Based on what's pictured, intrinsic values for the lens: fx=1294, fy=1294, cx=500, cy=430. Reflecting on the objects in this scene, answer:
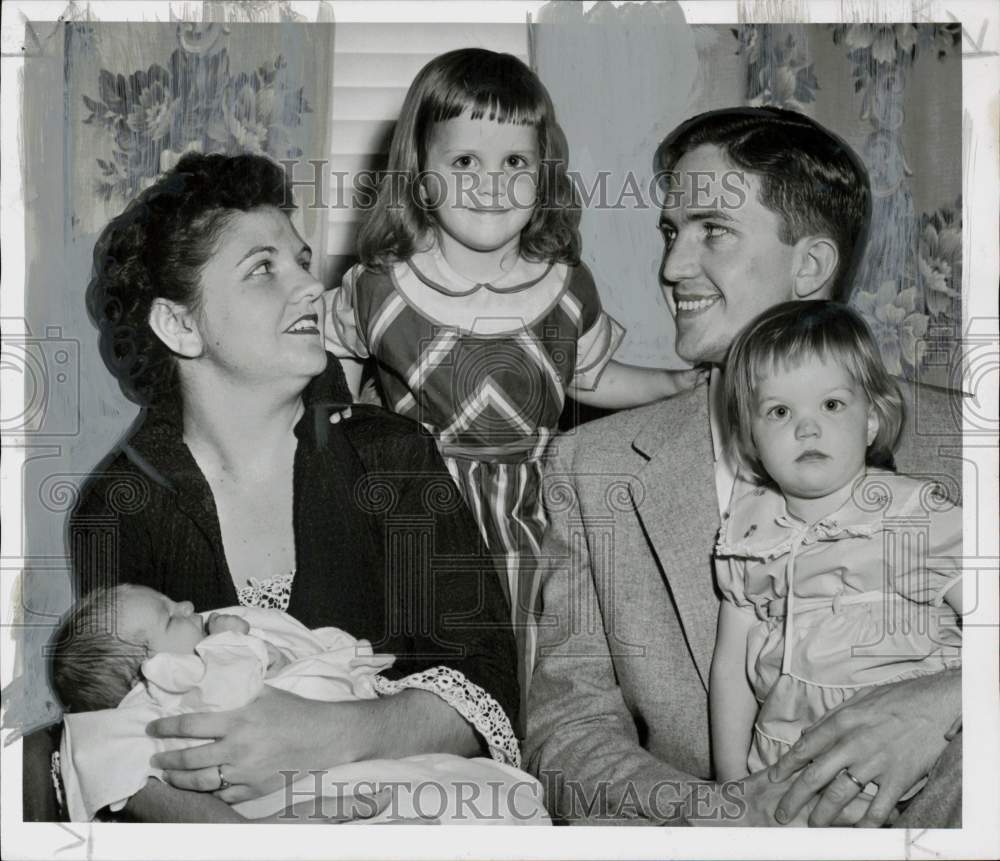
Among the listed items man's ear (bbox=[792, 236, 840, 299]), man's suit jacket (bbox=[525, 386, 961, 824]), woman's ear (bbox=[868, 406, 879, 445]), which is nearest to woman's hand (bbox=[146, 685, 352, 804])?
man's suit jacket (bbox=[525, 386, 961, 824])

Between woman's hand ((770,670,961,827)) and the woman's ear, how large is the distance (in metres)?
0.59

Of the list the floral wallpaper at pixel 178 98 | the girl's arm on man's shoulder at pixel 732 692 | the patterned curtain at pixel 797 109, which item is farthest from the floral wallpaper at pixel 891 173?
the floral wallpaper at pixel 178 98

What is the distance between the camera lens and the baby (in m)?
3.11

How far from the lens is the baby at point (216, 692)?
3107 millimetres

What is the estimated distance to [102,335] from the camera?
3244 mm

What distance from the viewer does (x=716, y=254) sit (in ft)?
10.4

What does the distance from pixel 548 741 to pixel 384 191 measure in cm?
141

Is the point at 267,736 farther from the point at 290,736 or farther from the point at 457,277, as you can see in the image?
the point at 457,277

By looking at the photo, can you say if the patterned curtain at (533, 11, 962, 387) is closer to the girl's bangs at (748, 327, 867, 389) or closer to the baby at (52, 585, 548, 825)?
the girl's bangs at (748, 327, 867, 389)

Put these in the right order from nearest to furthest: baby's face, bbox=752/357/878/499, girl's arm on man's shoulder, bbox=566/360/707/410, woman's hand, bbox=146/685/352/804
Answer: baby's face, bbox=752/357/878/499
woman's hand, bbox=146/685/352/804
girl's arm on man's shoulder, bbox=566/360/707/410

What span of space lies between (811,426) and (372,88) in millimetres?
1367

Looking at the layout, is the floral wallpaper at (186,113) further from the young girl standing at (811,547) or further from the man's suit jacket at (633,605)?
the young girl standing at (811,547)

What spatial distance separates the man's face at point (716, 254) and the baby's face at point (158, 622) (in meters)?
1.37

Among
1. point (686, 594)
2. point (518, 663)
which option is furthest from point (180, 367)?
point (686, 594)
